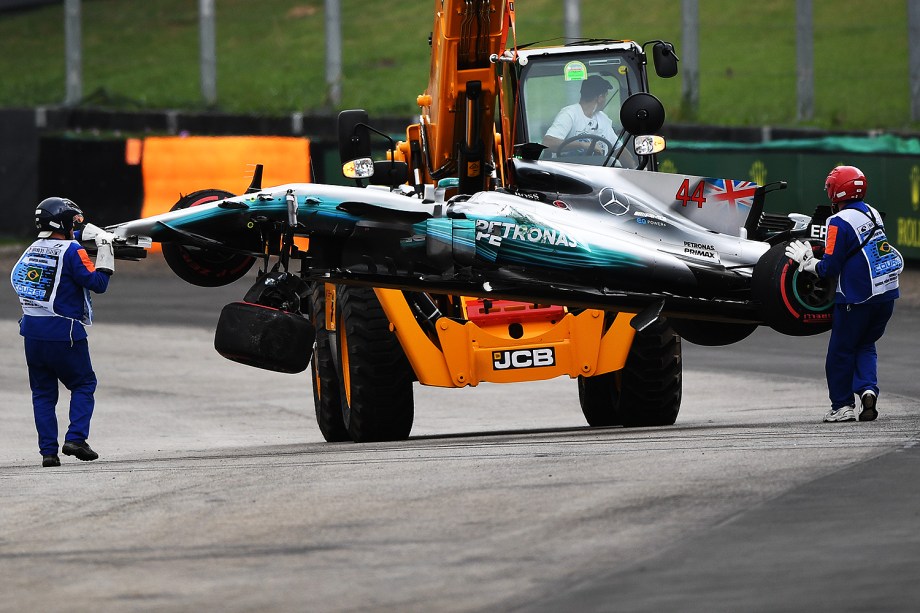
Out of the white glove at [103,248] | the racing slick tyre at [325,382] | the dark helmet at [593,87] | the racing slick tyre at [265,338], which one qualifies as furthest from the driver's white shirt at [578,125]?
the white glove at [103,248]

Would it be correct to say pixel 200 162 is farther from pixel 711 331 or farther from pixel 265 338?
pixel 711 331

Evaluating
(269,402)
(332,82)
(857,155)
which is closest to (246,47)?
(332,82)

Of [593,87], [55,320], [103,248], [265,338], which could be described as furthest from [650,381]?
[55,320]

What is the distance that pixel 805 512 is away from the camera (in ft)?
27.0

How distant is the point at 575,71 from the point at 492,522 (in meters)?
5.28

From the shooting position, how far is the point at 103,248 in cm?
1152

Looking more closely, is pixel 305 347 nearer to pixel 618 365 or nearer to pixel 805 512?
pixel 618 365

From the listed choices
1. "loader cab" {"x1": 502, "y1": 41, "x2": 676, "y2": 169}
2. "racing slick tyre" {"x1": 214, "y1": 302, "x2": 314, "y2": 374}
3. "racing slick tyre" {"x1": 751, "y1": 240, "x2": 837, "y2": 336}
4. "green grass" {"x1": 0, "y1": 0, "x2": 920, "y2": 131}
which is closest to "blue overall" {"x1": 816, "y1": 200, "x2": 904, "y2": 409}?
"racing slick tyre" {"x1": 751, "y1": 240, "x2": 837, "y2": 336}

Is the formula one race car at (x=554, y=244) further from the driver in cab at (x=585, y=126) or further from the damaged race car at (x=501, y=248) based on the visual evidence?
the driver in cab at (x=585, y=126)

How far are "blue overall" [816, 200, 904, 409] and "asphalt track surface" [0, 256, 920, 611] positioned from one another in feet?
1.22

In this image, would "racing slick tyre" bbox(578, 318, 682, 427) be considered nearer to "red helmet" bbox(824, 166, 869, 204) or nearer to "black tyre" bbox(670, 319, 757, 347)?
"black tyre" bbox(670, 319, 757, 347)

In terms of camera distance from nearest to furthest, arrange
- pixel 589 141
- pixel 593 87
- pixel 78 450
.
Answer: pixel 78 450 → pixel 589 141 → pixel 593 87

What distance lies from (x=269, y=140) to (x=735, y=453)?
16482 millimetres

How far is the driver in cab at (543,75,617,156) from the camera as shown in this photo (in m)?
12.5
